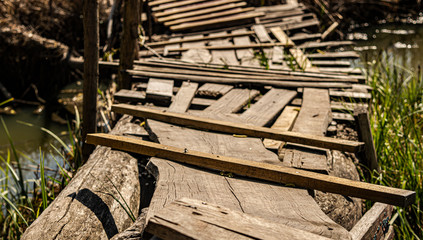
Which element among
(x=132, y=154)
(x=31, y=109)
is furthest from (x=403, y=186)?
(x=31, y=109)

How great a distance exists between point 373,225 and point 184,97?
2.19 metres

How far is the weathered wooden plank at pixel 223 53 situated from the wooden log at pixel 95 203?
3.17m

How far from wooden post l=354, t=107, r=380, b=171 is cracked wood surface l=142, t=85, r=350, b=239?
1010 millimetres

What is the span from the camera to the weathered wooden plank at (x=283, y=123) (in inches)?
121

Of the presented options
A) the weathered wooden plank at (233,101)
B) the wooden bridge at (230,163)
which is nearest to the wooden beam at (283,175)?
the wooden bridge at (230,163)

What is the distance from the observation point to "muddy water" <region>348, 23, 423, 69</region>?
9.02 metres

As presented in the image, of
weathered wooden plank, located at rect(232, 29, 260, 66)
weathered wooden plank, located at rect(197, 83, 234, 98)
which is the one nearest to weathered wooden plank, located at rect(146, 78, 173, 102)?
weathered wooden plank, located at rect(197, 83, 234, 98)

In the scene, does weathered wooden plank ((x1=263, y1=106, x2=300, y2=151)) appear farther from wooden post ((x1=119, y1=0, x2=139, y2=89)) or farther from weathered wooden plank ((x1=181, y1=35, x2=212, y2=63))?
weathered wooden plank ((x1=181, y1=35, x2=212, y2=63))

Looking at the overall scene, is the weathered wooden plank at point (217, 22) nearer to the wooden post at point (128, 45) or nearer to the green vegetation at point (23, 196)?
the wooden post at point (128, 45)

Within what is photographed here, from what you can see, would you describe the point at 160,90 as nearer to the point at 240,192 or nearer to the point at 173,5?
the point at 240,192

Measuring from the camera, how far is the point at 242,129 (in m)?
3.12

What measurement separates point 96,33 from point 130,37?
0.89 meters

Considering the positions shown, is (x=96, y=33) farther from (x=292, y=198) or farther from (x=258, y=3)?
(x=258, y=3)

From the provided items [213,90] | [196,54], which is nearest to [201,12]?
[196,54]
